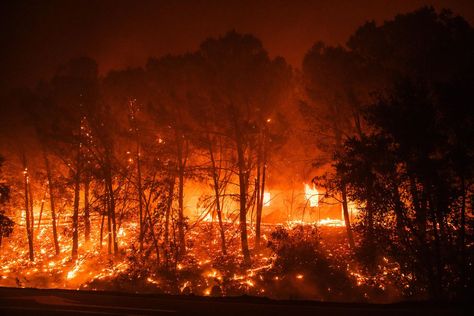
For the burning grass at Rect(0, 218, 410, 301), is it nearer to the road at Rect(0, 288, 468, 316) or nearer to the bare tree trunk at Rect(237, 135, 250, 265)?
the bare tree trunk at Rect(237, 135, 250, 265)

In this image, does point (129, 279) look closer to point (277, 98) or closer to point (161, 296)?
point (161, 296)

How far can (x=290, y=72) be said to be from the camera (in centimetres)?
1786

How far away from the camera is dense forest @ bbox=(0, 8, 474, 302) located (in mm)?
10547

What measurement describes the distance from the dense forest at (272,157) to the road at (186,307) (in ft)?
11.9

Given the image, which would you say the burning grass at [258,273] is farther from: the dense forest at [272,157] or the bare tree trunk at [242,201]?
the bare tree trunk at [242,201]

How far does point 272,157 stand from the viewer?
1941cm

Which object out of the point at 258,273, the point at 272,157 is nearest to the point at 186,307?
the point at 258,273

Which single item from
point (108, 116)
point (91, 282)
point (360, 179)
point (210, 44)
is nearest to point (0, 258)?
point (91, 282)

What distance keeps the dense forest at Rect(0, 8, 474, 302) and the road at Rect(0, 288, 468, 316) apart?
3614 millimetres

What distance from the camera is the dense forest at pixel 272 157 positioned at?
10547 mm

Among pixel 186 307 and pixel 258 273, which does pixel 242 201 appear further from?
pixel 186 307

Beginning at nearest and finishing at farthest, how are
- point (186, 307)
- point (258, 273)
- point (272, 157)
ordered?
point (186, 307) < point (258, 273) < point (272, 157)

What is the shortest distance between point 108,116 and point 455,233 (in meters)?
15.2

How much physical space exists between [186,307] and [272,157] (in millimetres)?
12171
